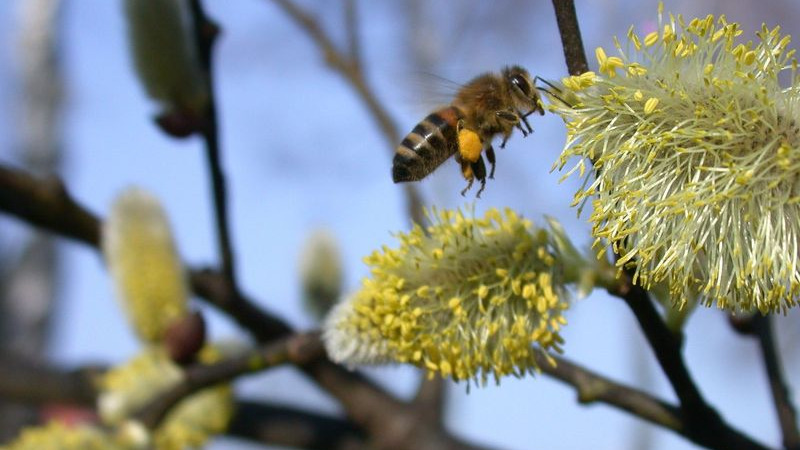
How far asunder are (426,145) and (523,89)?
4.5 inches

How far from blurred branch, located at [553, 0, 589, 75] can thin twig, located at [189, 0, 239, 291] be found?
69 centimetres

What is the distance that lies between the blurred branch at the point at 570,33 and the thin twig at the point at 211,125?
69 cm

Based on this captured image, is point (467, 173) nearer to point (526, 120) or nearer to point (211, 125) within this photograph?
point (526, 120)

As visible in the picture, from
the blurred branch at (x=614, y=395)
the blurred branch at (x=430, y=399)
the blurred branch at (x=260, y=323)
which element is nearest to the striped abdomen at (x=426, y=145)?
the blurred branch at (x=614, y=395)

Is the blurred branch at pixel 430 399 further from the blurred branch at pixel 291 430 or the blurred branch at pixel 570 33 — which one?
the blurred branch at pixel 570 33

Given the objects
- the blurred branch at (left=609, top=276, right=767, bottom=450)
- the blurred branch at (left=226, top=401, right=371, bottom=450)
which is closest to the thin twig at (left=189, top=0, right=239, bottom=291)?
the blurred branch at (left=226, top=401, right=371, bottom=450)

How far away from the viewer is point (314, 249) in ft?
6.20

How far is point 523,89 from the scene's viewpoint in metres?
1.01

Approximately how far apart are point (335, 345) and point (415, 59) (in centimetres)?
512

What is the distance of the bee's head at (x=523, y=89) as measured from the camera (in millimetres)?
1004

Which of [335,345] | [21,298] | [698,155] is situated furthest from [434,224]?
[21,298]

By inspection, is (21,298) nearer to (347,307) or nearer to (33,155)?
(33,155)

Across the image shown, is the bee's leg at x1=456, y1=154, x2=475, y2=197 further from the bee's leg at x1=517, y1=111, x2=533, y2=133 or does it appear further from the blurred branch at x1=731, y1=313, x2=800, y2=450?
the blurred branch at x1=731, y1=313, x2=800, y2=450

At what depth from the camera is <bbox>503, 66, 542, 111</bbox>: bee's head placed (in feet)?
3.29
